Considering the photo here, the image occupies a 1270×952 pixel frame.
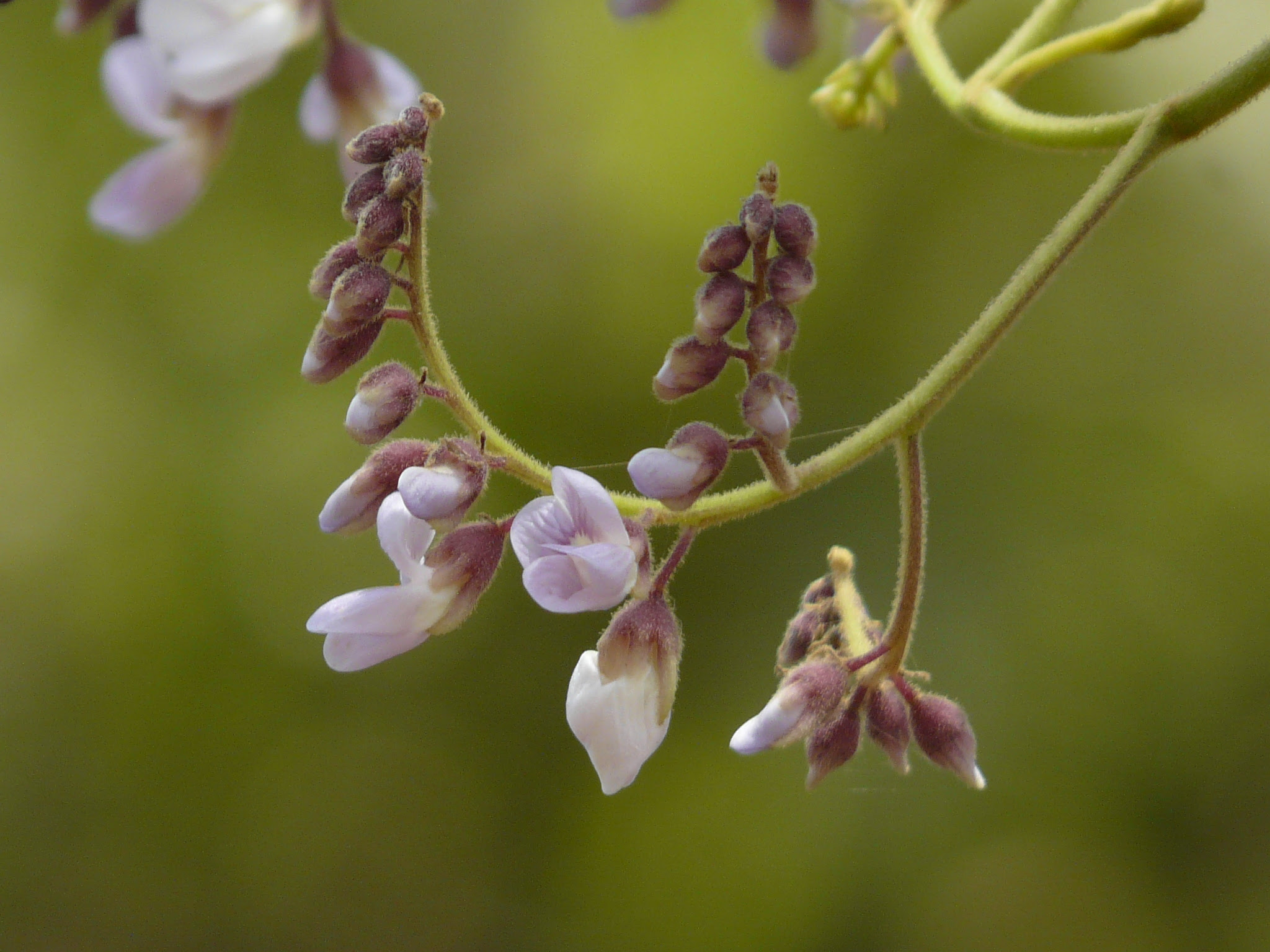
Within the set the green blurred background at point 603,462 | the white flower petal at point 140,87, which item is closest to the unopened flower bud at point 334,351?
the white flower petal at point 140,87

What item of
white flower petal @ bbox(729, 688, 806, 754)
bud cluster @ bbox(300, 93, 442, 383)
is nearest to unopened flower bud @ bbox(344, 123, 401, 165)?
bud cluster @ bbox(300, 93, 442, 383)

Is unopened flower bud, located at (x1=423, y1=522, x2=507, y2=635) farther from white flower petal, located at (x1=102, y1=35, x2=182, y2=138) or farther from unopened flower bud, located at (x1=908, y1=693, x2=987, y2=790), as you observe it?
white flower petal, located at (x1=102, y1=35, x2=182, y2=138)

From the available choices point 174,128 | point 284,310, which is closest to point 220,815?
point 284,310

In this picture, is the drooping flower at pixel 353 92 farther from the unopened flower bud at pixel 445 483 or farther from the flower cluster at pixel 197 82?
the unopened flower bud at pixel 445 483

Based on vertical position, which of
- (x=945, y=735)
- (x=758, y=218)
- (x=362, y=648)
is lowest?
(x=945, y=735)

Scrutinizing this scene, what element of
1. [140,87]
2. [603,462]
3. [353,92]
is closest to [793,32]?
[353,92]

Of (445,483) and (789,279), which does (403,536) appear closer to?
(445,483)
